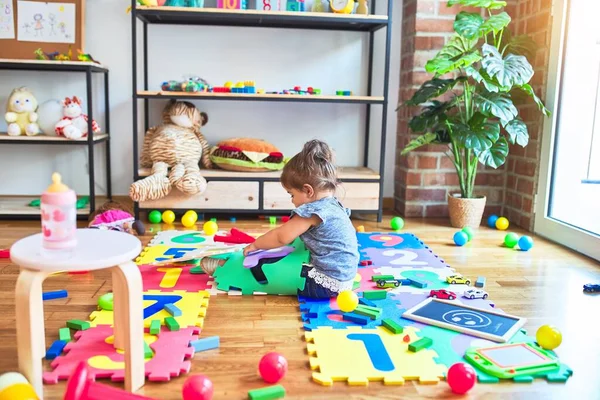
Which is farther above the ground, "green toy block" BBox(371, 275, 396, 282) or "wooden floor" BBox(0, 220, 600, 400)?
"green toy block" BBox(371, 275, 396, 282)

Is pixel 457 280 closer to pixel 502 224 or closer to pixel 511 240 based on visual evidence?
pixel 511 240

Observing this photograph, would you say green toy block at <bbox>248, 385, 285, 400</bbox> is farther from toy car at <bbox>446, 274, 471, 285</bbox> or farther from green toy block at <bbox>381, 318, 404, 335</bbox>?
toy car at <bbox>446, 274, 471, 285</bbox>

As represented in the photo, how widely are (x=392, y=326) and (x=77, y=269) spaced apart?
91cm

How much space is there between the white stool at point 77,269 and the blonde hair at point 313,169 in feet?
2.34

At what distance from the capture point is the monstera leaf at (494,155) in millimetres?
2943

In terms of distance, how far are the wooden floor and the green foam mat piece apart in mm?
38

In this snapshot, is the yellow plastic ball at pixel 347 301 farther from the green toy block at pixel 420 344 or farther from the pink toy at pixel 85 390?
the pink toy at pixel 85 390

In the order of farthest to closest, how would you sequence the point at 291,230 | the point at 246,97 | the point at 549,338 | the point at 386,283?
the point at 246,97, the point at 386,283, the point at 291,230, the point at 549,338

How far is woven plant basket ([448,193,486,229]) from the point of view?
10.5 feet

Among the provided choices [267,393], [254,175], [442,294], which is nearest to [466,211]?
[254,175]

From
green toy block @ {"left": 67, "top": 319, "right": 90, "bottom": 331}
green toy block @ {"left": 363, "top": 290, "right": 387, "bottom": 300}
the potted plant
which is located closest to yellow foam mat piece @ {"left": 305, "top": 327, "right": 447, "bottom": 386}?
green toy block @ {"left": 363, "top": 290, "right": 387, "bottom": 300}

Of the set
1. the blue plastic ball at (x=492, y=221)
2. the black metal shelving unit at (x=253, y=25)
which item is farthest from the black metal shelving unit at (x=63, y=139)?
the blue plastic ball at (x=492, y=221)

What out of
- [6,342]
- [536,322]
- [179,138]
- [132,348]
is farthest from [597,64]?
[6,342]

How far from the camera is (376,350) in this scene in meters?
1.62
